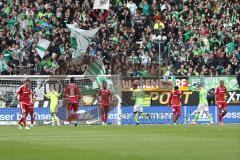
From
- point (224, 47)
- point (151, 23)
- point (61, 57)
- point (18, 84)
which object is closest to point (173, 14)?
point (151, 23)

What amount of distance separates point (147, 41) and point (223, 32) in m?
4.75

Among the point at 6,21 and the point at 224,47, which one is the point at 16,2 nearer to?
the point at 6,21

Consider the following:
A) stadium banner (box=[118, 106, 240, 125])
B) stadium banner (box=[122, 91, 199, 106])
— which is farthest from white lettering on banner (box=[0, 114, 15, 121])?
stadium banner (box=[122, 91, 199, 106])

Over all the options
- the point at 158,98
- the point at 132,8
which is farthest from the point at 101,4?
the point at 158,98

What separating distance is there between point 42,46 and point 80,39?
230 centimetres

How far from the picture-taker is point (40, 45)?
45.8 meters

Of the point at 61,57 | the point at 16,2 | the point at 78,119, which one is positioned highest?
the point at 16,2

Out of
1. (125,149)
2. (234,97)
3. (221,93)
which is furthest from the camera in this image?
(234,97)

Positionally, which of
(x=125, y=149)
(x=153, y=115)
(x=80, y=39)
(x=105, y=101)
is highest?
(x=80, y=39)

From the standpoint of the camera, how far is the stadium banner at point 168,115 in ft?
141

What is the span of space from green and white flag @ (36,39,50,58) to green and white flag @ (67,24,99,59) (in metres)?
1.64

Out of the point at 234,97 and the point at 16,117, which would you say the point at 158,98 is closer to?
the point at 234,97

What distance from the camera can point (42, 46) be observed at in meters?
45.8

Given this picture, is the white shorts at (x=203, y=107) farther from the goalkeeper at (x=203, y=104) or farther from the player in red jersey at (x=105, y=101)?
the player in red jersey at (x=105, y=101)
